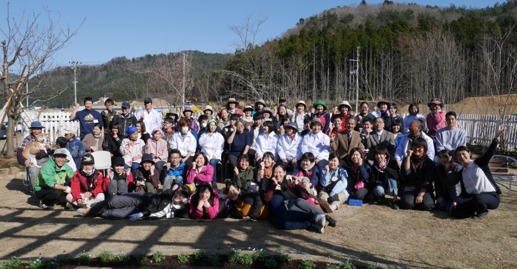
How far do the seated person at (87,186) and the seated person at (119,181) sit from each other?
129 mm

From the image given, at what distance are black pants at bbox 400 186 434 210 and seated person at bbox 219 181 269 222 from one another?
2276 millimetres

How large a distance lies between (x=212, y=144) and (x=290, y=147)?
1.66m

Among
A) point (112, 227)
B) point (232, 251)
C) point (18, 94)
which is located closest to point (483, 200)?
point (232, 251)

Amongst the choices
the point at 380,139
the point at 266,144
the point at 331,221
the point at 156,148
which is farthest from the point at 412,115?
the point at 156,148

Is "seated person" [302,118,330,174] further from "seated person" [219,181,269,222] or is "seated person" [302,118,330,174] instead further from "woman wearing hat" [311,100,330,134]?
"seated person" [219,181,269,222]

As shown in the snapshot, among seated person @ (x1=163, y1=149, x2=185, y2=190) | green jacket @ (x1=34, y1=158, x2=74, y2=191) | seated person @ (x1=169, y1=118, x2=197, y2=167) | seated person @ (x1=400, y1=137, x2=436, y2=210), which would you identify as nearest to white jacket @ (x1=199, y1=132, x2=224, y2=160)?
seated person @ (x1=169, y1=118, x2=197, y2=167)

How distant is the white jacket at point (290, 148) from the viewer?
654 cm

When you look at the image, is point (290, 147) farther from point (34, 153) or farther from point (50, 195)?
point (34, 153)

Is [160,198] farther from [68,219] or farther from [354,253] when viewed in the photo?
[354,253]

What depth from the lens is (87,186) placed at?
5602mm

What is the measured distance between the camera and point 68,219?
16.6ft

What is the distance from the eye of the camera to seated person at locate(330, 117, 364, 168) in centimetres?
638

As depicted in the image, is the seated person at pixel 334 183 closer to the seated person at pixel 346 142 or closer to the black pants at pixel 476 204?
the seated person at pixel 346 142

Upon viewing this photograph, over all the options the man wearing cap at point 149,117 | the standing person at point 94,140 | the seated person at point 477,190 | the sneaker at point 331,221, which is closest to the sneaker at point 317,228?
Result: the sneaker at point 331,221
